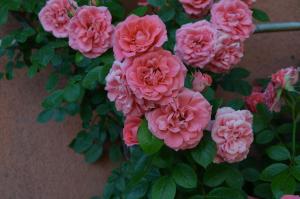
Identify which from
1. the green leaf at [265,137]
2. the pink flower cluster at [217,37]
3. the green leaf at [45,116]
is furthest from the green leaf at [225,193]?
the green leaf at [45,116]

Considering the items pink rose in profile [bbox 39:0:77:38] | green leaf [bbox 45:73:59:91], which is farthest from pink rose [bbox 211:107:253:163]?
green leaf [bbox 45:73:59:91]

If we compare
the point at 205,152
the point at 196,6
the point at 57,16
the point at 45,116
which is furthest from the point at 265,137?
the point at 45,116

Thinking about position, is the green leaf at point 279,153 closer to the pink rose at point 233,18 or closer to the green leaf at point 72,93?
the pink rose at point 233,18

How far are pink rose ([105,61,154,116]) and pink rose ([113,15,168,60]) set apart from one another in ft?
0.12

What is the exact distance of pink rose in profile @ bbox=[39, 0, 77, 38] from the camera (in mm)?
1436

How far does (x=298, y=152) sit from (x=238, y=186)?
0.28 meters

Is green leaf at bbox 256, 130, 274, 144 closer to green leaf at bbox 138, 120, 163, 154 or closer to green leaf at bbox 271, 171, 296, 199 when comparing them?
green leaf at bbox 271, 171, 296, 199

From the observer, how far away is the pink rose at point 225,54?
1260mm

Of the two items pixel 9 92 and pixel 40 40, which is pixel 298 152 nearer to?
pixel 40 40

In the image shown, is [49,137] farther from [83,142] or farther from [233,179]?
[233,179]

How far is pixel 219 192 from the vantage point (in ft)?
3.88

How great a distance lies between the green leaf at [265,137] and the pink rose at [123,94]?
0.45 meters

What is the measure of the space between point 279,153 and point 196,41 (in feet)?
1.24

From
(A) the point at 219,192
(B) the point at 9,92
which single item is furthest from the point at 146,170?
(B) the point at 9,92
